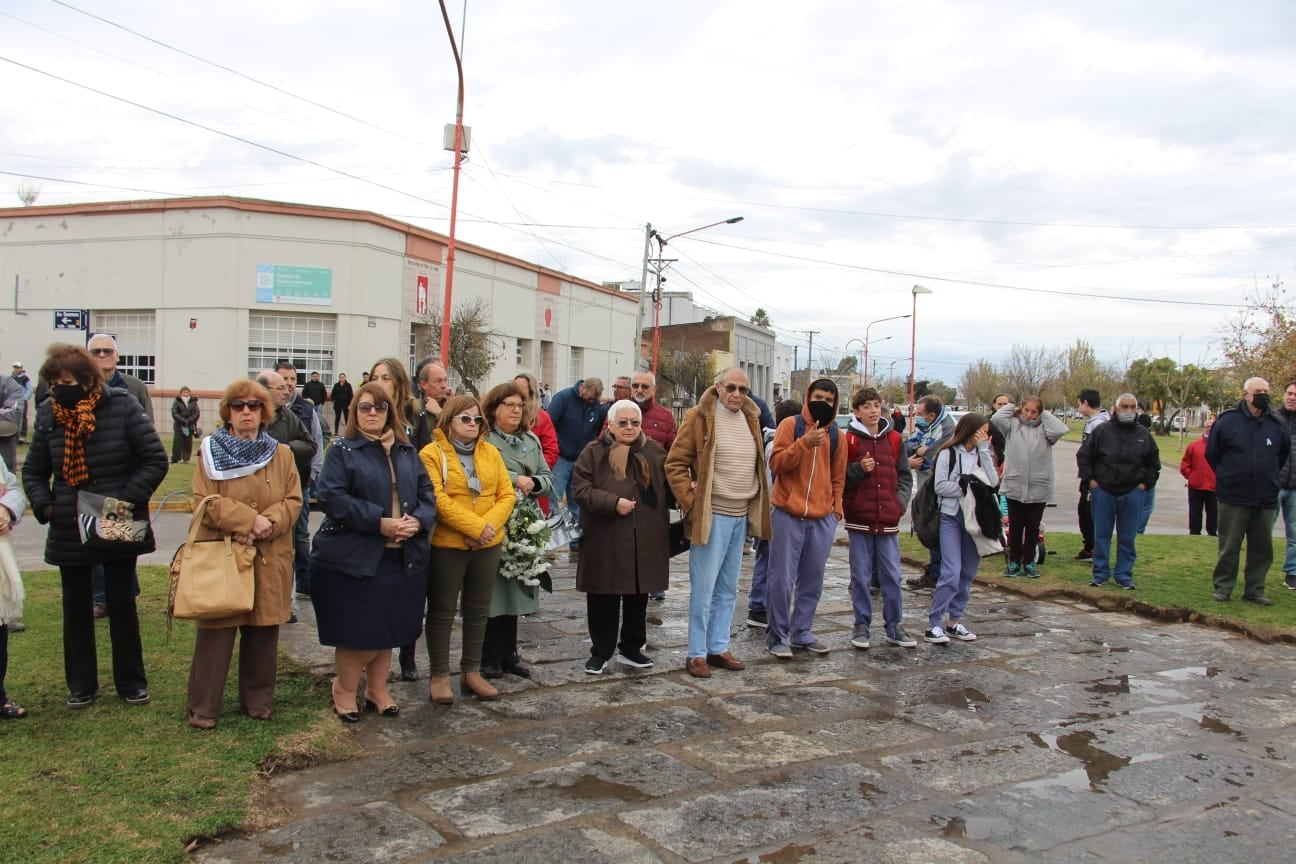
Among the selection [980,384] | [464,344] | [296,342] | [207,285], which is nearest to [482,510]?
[296,342]

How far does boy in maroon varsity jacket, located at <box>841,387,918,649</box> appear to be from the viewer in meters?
7.45

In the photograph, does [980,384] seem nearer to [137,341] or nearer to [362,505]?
[137,341]

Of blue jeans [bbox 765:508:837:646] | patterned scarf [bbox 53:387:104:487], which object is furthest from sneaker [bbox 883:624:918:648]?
patterned scarf [bbox 53:387:104:487]

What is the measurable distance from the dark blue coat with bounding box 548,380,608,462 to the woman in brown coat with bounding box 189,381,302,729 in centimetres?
521

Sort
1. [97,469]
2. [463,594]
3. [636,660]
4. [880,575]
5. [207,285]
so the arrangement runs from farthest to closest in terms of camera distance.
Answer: [207,285], [880,575], [636,660], [463,594], [97,469]

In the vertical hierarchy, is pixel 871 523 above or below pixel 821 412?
below

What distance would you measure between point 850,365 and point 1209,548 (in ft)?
330

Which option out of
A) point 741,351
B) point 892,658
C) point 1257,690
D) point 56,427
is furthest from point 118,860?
point 741,351

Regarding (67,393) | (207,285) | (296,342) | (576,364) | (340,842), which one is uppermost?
(207,285)

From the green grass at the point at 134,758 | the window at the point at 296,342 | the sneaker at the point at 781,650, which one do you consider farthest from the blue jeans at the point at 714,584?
the window at the point at 296,342

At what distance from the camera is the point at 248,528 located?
4996 mm

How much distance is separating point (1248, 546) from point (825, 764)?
625 centimetres

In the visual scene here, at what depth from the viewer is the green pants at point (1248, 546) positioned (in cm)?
904

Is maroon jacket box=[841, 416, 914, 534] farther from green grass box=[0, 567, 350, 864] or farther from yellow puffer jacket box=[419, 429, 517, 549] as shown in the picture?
green grass box=[0, 567, 350, 864]
